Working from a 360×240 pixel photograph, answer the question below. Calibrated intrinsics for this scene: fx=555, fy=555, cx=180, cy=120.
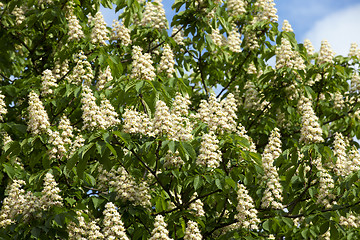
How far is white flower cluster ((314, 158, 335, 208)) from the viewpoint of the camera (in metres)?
6.62

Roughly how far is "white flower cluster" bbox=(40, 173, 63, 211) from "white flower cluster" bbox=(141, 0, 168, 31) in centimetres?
376

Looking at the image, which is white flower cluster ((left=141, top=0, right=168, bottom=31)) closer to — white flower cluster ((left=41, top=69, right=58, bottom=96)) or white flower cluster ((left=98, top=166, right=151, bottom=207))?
white flower cluster ((left=41, top=69, right=58, bottom=96))

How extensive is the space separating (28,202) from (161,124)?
179 cm

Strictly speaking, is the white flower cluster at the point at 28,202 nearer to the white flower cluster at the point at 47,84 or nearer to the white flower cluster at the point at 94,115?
the white flower cluster at the point at 94,115

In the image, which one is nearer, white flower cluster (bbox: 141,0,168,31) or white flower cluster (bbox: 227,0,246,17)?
white flower cluster (bbox: 141,0,168,31)

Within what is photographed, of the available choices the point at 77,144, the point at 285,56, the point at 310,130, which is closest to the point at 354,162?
the point at 310,130

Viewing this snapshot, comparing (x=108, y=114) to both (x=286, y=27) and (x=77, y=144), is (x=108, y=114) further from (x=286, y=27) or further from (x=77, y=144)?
(x=286, y=27)

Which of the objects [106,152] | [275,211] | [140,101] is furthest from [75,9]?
[275,211]

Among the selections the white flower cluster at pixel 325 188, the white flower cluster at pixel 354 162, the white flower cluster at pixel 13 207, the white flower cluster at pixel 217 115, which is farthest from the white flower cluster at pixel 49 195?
the white flower cluster at pixel 354 162

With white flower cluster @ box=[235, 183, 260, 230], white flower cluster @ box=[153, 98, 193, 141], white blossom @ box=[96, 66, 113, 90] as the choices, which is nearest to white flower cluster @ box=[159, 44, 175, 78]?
white blossom @ box=[96, 66, 113, 90]

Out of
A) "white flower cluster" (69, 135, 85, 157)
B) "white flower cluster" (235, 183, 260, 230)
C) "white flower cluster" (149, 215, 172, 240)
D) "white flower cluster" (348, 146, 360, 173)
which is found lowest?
"white flower cluster" (149, 215, 172, 240)

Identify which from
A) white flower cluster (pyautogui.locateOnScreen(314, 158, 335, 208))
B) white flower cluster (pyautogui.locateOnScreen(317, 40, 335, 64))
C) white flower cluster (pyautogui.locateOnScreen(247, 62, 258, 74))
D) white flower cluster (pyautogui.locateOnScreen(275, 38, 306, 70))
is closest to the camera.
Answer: white flower cluster (pyautogui.locateOnScreen(314, 158, 335, 208))

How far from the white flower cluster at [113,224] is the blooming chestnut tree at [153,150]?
0.02 m

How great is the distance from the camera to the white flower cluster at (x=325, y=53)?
32.1 ft
